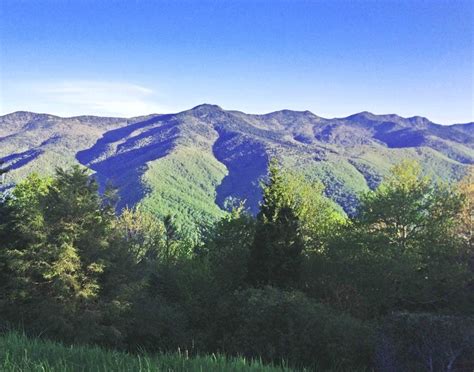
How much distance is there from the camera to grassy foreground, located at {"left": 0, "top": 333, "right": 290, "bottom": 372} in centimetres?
393

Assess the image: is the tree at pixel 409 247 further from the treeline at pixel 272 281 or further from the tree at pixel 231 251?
the tree at pixel 231 251

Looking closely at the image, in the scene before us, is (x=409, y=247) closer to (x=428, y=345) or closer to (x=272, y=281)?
(x=272, y=281)

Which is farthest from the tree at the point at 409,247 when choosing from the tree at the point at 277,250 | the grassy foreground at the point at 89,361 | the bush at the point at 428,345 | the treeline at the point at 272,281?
the grassy foreground at the point at 89,361

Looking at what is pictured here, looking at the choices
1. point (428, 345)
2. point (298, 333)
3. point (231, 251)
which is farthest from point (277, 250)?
point (428, 345)

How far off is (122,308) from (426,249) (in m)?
19.6

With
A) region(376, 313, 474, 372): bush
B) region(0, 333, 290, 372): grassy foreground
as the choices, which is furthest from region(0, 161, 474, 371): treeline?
region(0, 333, 290, 372): grassy foreground

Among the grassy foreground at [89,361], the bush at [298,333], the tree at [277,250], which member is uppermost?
the grassy foreground at [89,361]

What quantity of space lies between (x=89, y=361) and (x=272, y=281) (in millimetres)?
26144

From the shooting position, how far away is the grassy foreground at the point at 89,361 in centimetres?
393

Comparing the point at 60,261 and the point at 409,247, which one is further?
the point at 409,247

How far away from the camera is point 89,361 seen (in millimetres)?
4180

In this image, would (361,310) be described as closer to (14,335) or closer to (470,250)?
(470,250)

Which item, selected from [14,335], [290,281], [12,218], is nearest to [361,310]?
[290,281]

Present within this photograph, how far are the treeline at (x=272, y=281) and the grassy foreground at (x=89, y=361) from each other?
43.4 feet
